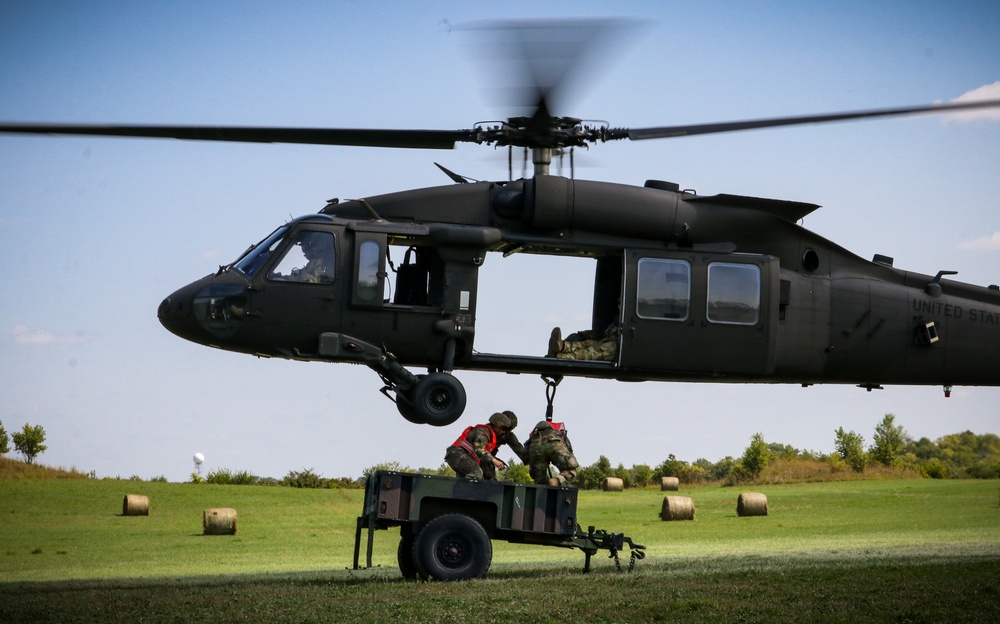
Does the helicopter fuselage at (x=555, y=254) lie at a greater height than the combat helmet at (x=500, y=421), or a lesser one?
greater

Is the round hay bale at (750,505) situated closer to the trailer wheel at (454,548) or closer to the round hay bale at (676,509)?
the round hay bale at (676,509)

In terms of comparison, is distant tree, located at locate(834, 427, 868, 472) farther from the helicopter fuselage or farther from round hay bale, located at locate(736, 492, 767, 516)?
the helicopter fuselage

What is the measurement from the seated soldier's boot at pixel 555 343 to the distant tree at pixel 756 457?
28.2 metres

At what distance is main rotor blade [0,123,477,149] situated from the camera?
13.3 m

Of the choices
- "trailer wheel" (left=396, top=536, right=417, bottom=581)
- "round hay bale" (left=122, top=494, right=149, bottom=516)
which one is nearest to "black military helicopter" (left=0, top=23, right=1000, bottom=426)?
"trailer wheel" (left=396, top=536, right=417, bottom=581)

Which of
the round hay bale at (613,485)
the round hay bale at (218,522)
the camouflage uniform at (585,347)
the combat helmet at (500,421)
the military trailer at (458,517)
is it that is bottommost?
the round hay bale at (218,522)

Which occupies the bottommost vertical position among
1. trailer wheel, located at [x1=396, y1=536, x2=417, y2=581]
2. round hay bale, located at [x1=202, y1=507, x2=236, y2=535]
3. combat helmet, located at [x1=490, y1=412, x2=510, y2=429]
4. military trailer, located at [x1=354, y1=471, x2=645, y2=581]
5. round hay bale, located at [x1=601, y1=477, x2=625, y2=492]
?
round hay bale, located at [x1=202, y1=507, x2=236, y2=535]

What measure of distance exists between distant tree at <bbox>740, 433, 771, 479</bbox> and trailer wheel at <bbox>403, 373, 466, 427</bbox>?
95.5 feet

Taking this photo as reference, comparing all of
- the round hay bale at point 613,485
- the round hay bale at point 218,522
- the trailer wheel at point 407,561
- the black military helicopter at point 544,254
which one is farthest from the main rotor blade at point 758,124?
the round hay bale at point 613,485

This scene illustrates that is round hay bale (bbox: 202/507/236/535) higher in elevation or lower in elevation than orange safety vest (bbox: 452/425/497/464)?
lower

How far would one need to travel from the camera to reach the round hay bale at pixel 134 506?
101 feet

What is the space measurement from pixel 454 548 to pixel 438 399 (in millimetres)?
2116

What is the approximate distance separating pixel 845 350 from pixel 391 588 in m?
7.55

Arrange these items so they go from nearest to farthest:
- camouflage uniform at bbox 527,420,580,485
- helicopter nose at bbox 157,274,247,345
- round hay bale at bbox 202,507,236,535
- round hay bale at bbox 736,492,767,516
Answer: helicopter nose at bbox 157,274,247,345, camouflage uniform at bbox 527,420,580,485, round hay bale at bbox 202,507,236,535, round hay bale at bbox 736,492,767,516
